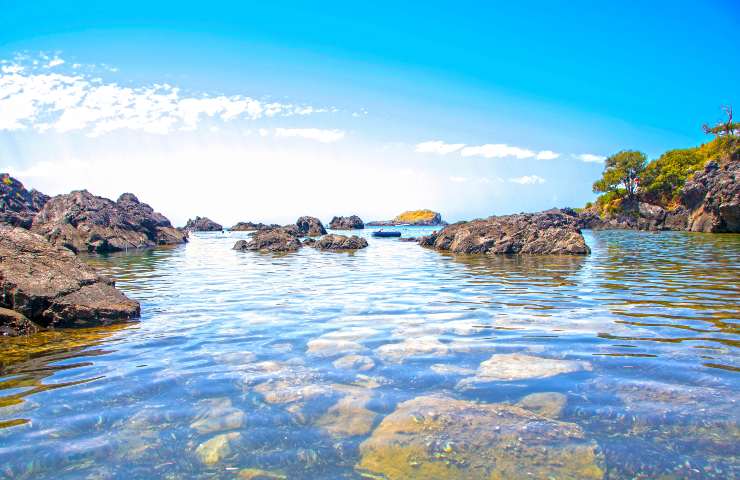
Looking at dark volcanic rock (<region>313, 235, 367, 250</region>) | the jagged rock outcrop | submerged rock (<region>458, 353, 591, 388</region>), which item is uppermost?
the jagged rock outcrop

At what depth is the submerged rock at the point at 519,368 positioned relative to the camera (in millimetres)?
5664

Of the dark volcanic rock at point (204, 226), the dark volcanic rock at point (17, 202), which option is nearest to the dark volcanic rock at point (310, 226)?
the dark volcanic rock at point (204, 226)

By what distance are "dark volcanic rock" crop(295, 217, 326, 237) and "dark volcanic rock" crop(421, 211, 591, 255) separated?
39.3m

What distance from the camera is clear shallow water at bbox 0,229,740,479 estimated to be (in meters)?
3.82

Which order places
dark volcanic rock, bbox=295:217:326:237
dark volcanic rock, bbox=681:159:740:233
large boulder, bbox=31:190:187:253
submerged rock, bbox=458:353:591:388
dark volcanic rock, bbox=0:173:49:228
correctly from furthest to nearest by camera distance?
dark volcanic rock, bbox=295:217:326:237
dark volcanic rock, bbox=681:159:740:233
dark volcanic rock, bbox=0:173:49:228
large boulder, bbox=31:190:187:253
submerged rock, bbox=458:353:591:388

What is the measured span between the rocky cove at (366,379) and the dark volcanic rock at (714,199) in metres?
43.3

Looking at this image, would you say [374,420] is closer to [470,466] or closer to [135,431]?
[470,466]

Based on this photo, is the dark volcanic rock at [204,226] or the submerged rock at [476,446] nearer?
the submerged rock at [476,446]

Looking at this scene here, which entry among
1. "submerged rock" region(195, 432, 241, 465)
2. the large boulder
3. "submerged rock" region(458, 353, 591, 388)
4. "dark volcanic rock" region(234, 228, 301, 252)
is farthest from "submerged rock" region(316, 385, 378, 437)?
the large boulder

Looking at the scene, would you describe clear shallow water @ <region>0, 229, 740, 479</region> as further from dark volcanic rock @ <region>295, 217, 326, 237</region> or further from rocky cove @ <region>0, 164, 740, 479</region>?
dark volcanic rock @ <region>295, 217, 326, 237</region>

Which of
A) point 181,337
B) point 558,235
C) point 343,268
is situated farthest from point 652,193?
point 181,337

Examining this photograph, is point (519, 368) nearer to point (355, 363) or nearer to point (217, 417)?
point (355, 363)

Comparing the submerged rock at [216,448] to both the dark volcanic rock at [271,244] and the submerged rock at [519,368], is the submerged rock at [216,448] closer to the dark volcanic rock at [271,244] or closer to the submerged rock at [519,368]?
the submerged rock at [519,368]

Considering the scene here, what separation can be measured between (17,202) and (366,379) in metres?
58.2
